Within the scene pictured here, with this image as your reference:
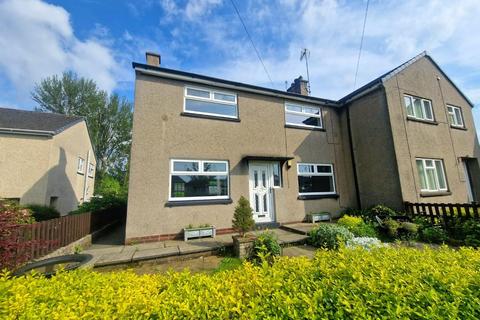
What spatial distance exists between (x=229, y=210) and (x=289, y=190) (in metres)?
2.93

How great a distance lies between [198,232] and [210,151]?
3.06 m

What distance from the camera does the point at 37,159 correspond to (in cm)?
1169

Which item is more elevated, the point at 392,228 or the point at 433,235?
the point at 392,228

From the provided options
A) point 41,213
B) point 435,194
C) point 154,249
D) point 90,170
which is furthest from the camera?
point 90,170

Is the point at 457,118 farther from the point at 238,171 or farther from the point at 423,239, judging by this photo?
the point at 238,171

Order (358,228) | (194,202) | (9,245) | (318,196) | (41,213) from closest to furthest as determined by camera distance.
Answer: (9,245)
(358,228)
(194,202)
(41,213)
(318,196)

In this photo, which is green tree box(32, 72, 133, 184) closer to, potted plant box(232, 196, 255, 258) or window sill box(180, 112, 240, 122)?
window sill box(180, 112, 240, 122)

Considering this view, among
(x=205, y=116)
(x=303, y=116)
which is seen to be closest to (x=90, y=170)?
(x=205, y=116)

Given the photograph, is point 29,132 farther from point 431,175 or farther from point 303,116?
point 431,175

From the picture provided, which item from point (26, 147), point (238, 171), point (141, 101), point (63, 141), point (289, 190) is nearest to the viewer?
point (141, 101)

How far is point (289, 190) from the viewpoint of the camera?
930 centimetres

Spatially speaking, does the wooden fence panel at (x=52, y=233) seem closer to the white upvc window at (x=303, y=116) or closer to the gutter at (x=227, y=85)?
the gutter at (x=227, y=85)

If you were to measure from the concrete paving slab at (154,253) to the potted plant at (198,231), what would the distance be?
1.18 m

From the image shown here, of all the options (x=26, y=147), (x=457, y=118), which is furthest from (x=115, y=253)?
(x=457, y=118)
